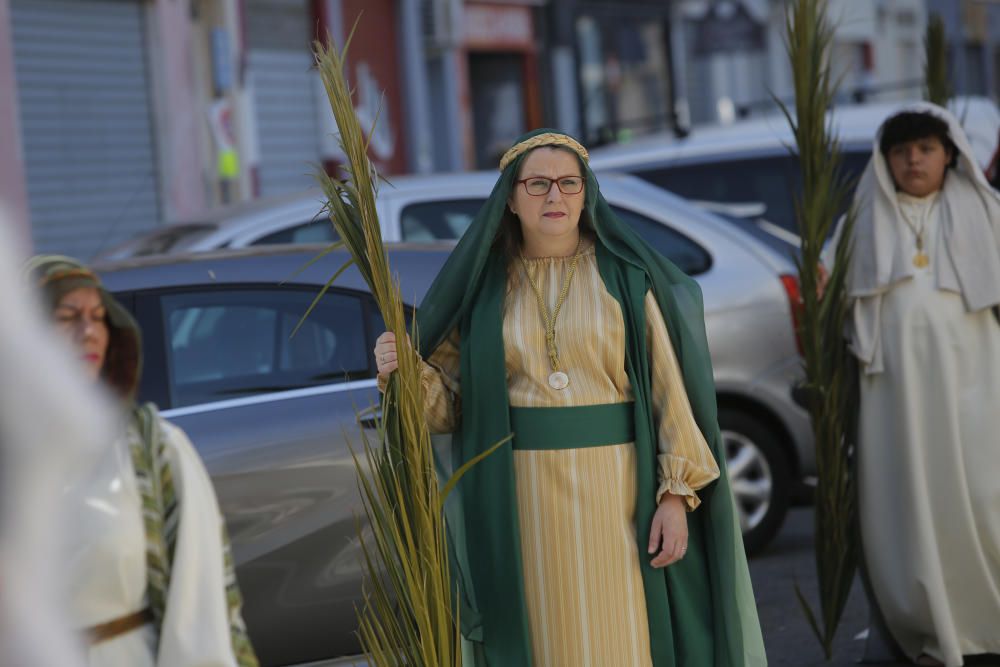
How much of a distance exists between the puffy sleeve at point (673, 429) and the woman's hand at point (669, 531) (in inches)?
1.1

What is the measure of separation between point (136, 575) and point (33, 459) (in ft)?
3.11

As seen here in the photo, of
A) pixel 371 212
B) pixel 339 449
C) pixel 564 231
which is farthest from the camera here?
pixel 339 449

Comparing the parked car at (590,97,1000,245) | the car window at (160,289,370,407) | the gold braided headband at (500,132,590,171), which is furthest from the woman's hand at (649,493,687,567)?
the parked car at (590,97,1000,245)

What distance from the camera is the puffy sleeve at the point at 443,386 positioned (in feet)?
14.0

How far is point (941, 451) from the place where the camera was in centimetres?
596

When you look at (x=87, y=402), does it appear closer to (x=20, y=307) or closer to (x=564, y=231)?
(x=20, y=307)

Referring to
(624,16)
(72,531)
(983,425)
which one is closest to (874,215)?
(983,425)

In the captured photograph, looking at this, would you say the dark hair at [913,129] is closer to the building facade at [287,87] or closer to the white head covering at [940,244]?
the white head covering at [940,244]

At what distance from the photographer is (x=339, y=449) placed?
5203mm

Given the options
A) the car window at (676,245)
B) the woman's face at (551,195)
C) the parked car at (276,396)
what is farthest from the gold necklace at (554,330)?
the car window at (676,245)

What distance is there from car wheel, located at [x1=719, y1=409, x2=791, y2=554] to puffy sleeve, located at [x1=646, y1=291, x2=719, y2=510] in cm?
408

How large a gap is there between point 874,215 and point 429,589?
2.63m

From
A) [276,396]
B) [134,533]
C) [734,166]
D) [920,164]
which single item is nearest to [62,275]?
[134,533]

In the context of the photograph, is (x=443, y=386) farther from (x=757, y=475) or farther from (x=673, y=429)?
(x=757, y=475)
